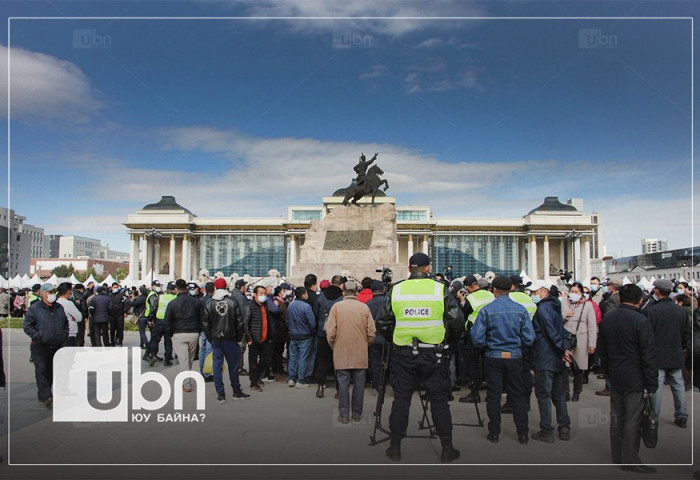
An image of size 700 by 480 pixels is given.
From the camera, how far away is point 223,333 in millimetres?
8141

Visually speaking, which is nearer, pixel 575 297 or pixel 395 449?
pixel 395 449

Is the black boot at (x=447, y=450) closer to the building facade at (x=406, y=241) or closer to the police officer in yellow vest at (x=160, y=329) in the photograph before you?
the police officer in yellow vest at (x=160, y=329)

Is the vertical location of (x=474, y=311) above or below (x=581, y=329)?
above

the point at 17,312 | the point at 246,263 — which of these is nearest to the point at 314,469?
the point at 17,312

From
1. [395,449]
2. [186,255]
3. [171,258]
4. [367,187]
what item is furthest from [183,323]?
[171,258]

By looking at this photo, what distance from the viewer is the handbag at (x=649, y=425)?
5.32 metres

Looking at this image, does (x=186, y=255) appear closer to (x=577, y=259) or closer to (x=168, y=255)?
(x=168, y=255)

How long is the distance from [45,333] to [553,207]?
7545 cm

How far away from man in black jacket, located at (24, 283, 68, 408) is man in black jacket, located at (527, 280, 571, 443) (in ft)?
21.4

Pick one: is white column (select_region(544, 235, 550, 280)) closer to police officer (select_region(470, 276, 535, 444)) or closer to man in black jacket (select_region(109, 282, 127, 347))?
man in black jacket (select_region(109, 282, 127, 347))

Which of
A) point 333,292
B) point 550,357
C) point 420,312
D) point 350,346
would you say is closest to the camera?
point 420,312

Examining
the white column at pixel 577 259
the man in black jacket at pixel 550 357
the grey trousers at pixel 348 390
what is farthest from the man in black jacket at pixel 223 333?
the white column at pixel 577 259

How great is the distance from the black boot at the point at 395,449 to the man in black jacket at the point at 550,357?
191 cm

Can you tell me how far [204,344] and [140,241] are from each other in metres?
68.7
